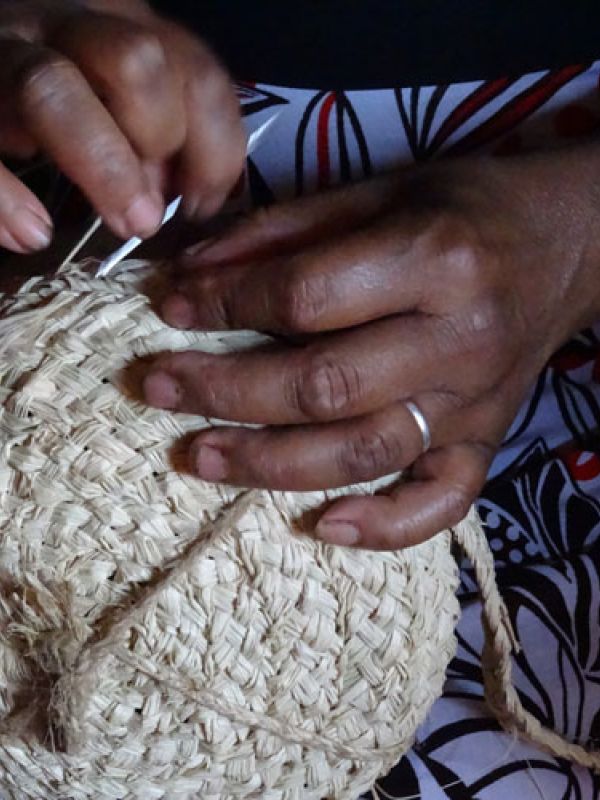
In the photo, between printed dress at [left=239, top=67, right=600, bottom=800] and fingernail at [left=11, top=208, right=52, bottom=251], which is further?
printed dress at [left=239, top=67, right=600, bottom=800]

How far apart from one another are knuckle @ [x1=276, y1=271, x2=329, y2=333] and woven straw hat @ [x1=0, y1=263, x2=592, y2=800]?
0.05 metres

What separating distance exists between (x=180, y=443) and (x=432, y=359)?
5.8 inches

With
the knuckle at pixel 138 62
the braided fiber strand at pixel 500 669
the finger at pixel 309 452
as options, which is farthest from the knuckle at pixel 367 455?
the knuckle at pixel 138 62

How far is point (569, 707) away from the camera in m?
0.83

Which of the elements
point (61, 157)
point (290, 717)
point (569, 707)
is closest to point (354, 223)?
point (61, 157)

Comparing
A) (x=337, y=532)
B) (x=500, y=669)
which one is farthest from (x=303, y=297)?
(x=500, y=669)

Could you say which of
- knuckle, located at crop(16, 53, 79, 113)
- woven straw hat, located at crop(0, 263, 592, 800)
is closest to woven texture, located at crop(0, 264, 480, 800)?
woven straw hat, located at crop(0, 263, 592, 800)

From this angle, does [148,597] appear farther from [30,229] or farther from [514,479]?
[514,479]

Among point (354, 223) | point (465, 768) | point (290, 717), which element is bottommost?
point (465, 768)

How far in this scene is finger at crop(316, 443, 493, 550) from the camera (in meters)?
0.63

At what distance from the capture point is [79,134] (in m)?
0.58

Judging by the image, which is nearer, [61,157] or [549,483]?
[61,157]

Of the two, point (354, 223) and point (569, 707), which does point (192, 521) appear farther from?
point (569, 707)

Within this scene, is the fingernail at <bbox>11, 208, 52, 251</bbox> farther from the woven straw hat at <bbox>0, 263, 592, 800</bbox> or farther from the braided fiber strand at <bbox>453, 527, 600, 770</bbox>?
the braided fiber strand at <bbox>453, 527, 600, 770</bbox>
